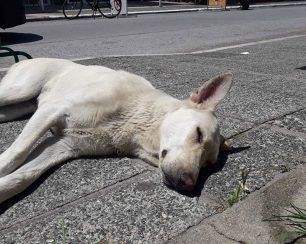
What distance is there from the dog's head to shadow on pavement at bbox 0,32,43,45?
9624 millimetres

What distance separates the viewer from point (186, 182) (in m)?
3.20

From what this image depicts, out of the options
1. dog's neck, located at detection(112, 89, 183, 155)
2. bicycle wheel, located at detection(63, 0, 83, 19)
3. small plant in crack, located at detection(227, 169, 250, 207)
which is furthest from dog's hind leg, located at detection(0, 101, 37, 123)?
bicycle wheel, located at detection(63, 0, 83, 19)

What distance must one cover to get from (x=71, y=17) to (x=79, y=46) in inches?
434

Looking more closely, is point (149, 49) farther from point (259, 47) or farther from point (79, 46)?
point (259, 47)

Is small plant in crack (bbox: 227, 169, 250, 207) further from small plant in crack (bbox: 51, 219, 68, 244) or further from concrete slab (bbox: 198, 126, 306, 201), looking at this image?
small plant in crack (bbox: 51, 219, 68, 244)

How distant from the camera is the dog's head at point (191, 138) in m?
3.21

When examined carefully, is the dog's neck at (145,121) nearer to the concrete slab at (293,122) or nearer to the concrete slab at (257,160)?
the concrete slab at (257,160)

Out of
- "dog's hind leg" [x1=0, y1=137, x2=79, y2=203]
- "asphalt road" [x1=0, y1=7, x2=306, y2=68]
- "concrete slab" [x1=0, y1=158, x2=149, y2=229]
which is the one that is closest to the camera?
"concrete slab" [x1=0, y1=158, x2=149, y2=229]

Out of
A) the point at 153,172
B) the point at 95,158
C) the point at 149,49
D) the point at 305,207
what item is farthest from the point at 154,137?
the point at 149,49

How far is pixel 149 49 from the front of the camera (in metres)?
11.6

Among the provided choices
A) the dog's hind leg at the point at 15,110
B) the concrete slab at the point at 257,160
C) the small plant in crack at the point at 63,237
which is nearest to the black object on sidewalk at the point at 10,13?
the dog's hind leg at the point at 15,110

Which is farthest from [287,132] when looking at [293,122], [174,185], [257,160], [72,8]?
[72,8]

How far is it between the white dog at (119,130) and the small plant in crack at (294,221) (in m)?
0.63

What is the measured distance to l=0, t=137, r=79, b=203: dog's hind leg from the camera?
125 inches
